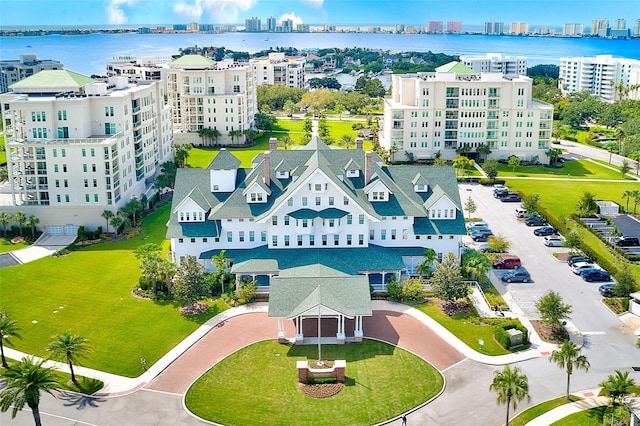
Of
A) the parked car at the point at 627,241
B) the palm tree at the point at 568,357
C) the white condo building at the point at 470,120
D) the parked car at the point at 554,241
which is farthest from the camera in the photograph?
the white condo building at the point at 470,120

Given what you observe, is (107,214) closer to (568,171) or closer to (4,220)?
(4,220)

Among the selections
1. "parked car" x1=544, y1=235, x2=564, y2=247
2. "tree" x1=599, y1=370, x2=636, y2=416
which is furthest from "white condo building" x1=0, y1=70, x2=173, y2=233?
"tree" x1=599, y1=370, x2=636, y2=416

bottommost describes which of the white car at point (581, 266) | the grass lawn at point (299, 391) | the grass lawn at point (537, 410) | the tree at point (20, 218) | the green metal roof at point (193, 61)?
the grass lawn at point (537, 410)

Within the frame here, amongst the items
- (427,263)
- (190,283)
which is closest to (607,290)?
(427,263)

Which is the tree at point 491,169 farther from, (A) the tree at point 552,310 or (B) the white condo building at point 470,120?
(A) the tree at point 552,310

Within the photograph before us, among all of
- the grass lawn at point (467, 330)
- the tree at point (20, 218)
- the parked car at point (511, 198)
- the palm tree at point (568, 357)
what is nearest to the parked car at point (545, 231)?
the parked car at point (511, 198)

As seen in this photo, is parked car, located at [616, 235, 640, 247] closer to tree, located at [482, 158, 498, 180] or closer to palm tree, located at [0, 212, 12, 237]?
tree, located at [482, 158, 498, 180]
